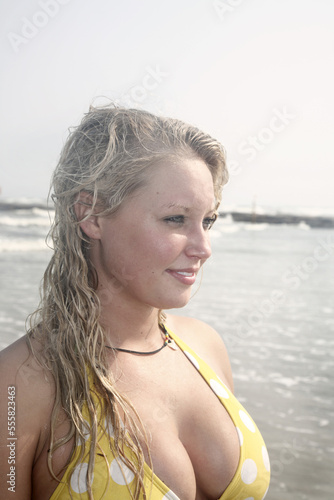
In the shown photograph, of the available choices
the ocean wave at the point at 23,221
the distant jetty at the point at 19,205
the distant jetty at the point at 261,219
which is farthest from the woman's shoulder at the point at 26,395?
the distant jetty at the point at 261,219

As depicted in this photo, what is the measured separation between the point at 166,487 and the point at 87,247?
830 mm

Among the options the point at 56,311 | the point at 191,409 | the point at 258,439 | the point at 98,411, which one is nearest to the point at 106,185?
the point at 56,311

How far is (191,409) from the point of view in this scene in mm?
1746

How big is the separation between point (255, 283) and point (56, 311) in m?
8.48

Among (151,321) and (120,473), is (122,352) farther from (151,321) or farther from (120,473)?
(120,473)

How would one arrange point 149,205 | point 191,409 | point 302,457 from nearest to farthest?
1. point 149,205
2. point 191,409
3. point 302,457

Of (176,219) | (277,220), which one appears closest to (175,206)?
(176,219)

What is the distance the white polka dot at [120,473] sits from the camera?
1.46m

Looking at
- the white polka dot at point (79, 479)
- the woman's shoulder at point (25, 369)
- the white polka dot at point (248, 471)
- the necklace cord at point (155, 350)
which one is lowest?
the white polka dot at point (248, 471)

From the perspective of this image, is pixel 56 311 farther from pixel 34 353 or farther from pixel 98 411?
pixel 98 411

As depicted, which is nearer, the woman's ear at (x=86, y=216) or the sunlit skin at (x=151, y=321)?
the sunlit skin at (x=151, y=321)

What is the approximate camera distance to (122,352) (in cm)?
172

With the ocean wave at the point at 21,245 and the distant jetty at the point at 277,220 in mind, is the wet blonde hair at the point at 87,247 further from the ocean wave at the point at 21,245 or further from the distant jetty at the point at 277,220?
the distant jetty at the point at 277,220

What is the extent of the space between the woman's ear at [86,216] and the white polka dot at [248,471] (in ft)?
3.15
